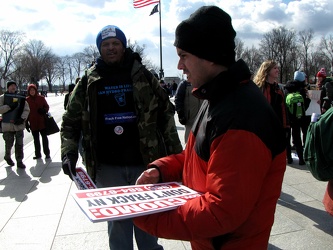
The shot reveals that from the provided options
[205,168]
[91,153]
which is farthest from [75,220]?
[205,168]

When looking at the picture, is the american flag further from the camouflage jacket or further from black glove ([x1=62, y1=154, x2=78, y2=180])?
black glove ([x1=62, y1=154, x2=78, y2=180])

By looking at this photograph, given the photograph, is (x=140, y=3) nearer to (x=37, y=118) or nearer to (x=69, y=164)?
(x=37, y=118)

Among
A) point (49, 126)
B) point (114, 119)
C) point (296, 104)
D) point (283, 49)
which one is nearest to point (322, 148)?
point (114, 119)

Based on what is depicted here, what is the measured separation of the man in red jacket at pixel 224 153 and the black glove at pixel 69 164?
4.20ft

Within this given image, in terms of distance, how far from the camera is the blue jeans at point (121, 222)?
2.59 m

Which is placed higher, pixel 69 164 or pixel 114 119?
pixel 114 119

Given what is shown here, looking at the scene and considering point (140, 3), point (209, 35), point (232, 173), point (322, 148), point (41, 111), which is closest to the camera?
point (232, 173)

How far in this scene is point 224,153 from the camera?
3.58 feet

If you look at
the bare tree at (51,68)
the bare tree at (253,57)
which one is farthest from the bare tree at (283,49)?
the bare tree at (51,68)

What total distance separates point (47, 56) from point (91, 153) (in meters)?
94.1

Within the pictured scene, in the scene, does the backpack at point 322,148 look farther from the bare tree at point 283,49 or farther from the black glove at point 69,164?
the bare tree at point 283,49

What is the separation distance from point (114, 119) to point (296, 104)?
5.07m

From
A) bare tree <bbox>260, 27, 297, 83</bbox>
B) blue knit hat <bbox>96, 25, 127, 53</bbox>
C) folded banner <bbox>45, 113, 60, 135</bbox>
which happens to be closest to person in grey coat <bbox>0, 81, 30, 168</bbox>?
folded banner <bbox>45, 113, 60, 135</bbox>

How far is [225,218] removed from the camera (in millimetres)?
1086
